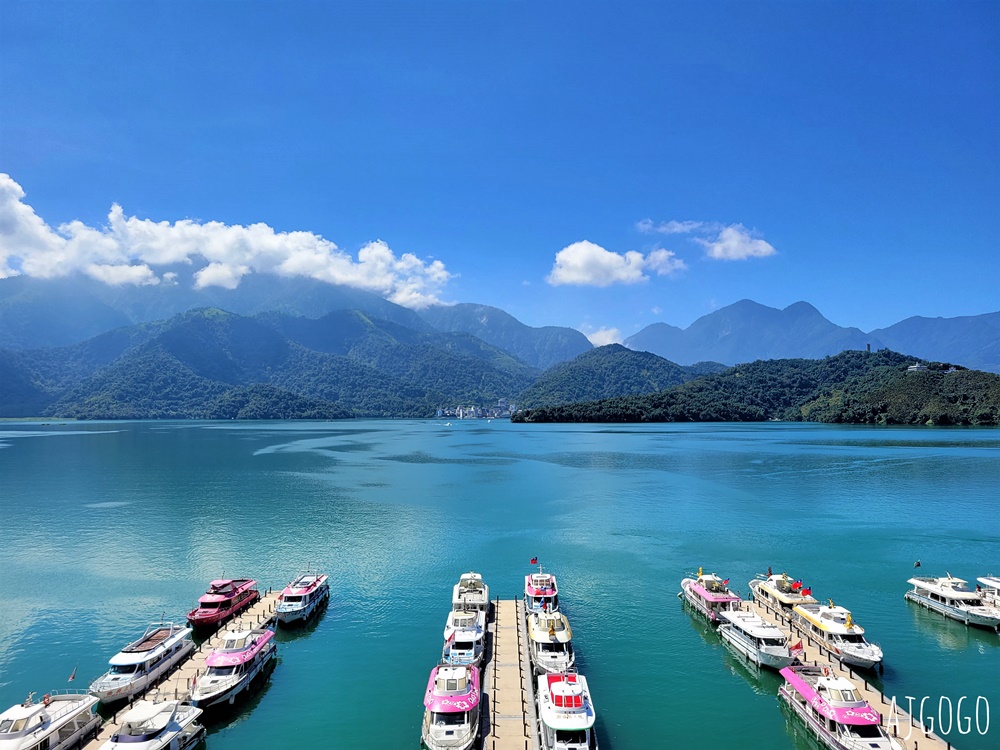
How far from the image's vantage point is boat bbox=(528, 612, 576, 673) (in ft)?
103

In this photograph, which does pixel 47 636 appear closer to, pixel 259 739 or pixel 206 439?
pixel 259 739

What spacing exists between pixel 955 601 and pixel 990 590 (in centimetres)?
529

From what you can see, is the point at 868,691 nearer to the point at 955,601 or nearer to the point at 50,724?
the point at 955,601

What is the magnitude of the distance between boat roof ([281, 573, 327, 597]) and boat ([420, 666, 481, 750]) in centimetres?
1719

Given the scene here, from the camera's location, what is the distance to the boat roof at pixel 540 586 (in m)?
40.3

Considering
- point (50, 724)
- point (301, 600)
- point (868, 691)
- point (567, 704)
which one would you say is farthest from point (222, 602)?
point (868, 691)

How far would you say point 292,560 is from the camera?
55594mm

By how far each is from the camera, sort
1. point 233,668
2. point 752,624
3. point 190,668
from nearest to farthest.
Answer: point 233,668
point 190,668
point 752,624

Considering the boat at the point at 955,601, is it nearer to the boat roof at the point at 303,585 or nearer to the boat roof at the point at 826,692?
the boat roof at the point at 826,692

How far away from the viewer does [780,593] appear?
137 ft

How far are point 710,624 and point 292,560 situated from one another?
1464 inches

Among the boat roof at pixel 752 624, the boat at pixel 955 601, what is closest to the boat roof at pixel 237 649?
the boat roof at pixel 752 624

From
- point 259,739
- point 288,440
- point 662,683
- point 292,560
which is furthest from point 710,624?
point 288,440

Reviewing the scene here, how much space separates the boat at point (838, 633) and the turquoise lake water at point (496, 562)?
1434 mm
